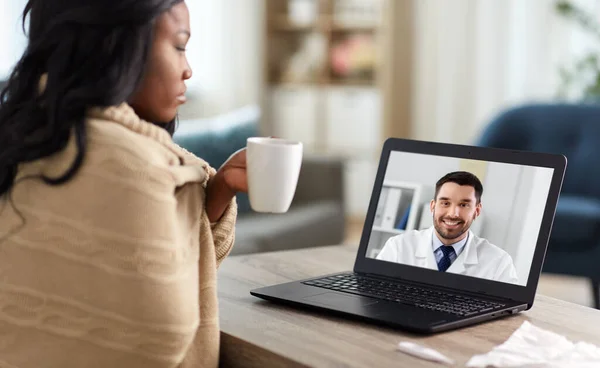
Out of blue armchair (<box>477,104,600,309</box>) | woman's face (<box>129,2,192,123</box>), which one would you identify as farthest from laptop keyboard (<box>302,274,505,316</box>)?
blue armchair (<box>477,104,600,309</box>)

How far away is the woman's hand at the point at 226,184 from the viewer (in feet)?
3.58

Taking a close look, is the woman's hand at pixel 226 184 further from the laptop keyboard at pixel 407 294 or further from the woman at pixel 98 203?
the laptop keyboard at pixel 407 294

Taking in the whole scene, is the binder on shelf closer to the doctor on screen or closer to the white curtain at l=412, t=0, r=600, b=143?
the doctor on screen

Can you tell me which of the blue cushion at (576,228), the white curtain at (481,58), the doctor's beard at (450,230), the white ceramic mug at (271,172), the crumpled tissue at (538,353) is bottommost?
the blue cushion at (576,228)

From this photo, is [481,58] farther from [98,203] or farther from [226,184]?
[98,203]

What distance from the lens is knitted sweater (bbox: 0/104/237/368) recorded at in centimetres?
93

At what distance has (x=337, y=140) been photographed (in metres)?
5.24

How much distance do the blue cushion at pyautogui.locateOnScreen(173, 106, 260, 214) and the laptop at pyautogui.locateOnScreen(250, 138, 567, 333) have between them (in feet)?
6.62

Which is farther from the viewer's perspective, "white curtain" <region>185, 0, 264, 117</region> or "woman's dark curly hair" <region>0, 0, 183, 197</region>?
"white curtain" <region>185, 0, 264, 117</region>

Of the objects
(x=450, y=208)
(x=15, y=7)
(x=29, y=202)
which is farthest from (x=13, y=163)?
(x=15, y=7)

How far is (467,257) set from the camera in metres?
1.24

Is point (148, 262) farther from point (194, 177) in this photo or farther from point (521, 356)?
point (521, 356)

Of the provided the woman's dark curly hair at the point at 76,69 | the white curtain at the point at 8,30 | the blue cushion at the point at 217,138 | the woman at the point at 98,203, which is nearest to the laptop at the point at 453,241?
the woman at the point at 98,203

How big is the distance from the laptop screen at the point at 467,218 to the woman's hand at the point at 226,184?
291 millimetres
